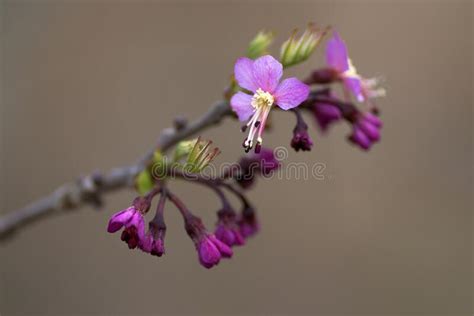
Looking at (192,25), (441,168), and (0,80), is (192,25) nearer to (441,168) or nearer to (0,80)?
(0,80)

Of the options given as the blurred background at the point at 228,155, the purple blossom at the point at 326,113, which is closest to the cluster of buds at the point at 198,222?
the purple blossom at the point at 326,113

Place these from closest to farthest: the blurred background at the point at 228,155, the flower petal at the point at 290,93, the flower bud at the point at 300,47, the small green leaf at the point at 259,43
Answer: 1. the flower petal at the point at 290,93
2. the flower bud at the point at 300,47
3. the small green leaf at the point at 259,43
4. the blurred background at the point at 228,155

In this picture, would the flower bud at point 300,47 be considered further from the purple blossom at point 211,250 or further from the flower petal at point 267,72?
the purple blossom at point 211,250

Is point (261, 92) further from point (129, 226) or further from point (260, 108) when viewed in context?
point (129, 226)

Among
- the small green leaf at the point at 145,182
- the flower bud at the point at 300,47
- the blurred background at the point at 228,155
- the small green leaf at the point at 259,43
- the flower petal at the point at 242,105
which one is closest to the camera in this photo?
the flower petal at the point at 242,105

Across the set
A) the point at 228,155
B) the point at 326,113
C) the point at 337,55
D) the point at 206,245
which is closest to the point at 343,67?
the point at 337,55

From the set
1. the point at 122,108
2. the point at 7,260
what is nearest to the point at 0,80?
the point at 122,108

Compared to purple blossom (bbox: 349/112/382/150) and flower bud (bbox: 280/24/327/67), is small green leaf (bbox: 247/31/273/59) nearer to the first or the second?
flower bud (bbox: 280/24/327/67)
